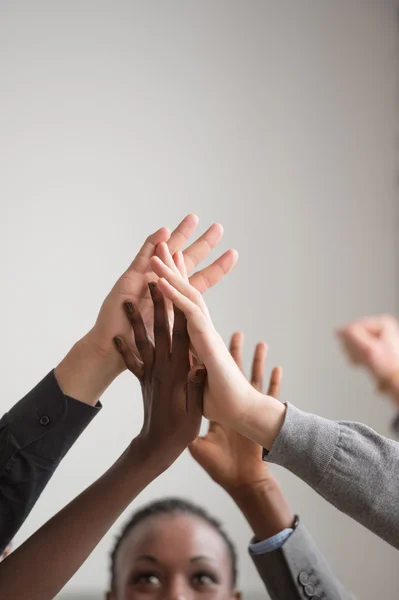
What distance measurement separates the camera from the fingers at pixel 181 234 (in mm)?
1223

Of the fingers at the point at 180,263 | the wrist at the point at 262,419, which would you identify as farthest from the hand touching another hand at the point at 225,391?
the fingers at the point at 180,263

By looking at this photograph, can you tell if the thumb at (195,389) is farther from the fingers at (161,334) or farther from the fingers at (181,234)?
the fingers at (181,234)

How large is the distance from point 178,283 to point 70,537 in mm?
320

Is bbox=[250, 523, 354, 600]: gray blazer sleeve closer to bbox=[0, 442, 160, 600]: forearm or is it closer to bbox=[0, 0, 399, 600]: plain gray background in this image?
bbox=[0, 442, 160, 600]: forearm

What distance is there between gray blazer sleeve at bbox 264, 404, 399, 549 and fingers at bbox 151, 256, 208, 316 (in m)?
0.19

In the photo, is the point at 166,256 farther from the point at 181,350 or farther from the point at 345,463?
the point at 345,463

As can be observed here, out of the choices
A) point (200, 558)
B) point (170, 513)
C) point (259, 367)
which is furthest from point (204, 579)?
point (259, 367)

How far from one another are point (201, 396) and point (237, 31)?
1.54 m

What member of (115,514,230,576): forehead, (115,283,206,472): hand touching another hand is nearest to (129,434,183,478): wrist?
(115,283,206,472): hand touching another hand

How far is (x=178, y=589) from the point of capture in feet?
4.13

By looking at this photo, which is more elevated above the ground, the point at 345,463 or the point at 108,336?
the point at 108,336

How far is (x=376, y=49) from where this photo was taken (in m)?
2.39

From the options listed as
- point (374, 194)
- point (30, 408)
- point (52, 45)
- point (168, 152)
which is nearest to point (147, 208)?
point (168, 152)

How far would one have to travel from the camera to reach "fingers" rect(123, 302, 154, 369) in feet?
3.57
